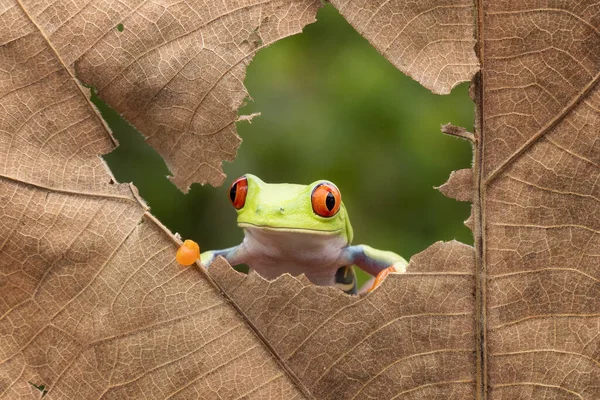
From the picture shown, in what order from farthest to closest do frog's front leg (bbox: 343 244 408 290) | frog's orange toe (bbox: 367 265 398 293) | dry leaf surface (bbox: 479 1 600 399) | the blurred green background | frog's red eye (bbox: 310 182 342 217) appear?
1. the blurred green background
2. frog's front leg (bbox: 343 244 408 290)
3. frog's red eye (bbox: 310 182 342 217)
4. frog's orange toe (bbox: 367 265 398 293)
5. dry leaf surface (bbox: 479 1 600 399)

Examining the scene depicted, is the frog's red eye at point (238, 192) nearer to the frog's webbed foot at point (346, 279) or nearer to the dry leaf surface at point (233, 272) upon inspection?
the frog's webbed foot at point (346, 279)

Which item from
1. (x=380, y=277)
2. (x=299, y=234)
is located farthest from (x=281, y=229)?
(x=380, y=277)

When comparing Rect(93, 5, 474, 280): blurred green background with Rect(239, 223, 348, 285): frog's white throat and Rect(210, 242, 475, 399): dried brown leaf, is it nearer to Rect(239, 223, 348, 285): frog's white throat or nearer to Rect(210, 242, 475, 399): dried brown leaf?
Rect(239, 223, 348, 285): frog's white throat

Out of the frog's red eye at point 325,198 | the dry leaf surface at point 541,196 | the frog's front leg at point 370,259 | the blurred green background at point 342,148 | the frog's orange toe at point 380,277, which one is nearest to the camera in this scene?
the dry leaf surface at point 541,196

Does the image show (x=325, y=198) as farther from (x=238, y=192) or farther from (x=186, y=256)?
(x=186, y=256)

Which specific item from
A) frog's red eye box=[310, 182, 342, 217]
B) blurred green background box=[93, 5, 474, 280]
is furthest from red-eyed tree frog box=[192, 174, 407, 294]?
blurred green background box=[93, 5, 474, 280]

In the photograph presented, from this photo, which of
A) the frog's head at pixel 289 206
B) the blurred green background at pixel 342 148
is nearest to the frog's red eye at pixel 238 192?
the frog's head at pixel 289 206

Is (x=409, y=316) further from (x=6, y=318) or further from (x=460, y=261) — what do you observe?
(x=6, y=318)
